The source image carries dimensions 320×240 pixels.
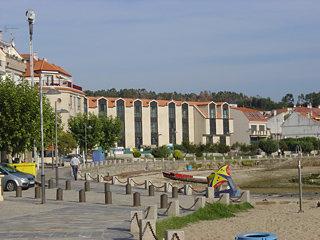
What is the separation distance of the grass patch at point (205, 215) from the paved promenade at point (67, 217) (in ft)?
4.38

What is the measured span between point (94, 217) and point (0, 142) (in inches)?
1150

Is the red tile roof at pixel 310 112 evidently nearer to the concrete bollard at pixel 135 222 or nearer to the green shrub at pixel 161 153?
the green shrub at pixel 161 153

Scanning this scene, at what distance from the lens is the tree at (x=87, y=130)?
9206 cm

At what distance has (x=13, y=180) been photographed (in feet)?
132

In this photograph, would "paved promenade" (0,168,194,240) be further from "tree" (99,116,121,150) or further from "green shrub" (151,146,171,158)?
"green shrub" (151,146,171,158)

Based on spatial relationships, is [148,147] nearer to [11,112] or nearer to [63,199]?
[11,112]

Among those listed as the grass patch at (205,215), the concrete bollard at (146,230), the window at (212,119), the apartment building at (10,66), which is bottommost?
the grass patch at (205,215)

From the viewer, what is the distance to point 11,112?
178 feet

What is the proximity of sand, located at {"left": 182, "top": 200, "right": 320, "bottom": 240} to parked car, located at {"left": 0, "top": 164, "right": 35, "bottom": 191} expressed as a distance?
1324cm

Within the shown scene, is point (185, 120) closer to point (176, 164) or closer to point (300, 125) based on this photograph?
point (300, 125)

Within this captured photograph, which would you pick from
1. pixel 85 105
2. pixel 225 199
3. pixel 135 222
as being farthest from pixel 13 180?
pixel 85 105

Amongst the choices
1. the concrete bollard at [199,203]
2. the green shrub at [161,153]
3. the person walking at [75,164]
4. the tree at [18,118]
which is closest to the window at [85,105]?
the green shrub at [161,153]

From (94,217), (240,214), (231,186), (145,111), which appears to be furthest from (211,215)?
(145,111)

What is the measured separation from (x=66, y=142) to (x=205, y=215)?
59132 mm
